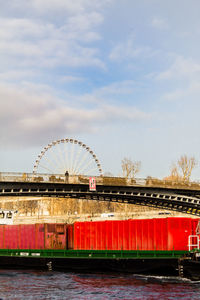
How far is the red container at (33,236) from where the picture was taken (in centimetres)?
4681

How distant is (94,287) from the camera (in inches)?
1448

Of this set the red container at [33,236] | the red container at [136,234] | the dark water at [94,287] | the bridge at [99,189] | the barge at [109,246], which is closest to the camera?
the dark water at [94,287]

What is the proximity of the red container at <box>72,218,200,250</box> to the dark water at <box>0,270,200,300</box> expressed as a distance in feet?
9.30

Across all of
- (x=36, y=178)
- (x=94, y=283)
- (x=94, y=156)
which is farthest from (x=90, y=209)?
(x=94, y=283)

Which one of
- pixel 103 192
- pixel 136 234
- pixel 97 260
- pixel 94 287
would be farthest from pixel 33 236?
pixel 103 192

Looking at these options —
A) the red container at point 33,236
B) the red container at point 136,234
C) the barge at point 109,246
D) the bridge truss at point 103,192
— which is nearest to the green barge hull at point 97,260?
the barge at point 109,246

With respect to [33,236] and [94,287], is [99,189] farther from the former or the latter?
[94,287]

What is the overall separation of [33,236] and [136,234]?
12.0 m

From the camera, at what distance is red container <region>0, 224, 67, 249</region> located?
4681 cm

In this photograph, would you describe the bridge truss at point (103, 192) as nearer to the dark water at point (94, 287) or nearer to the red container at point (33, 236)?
the red container at point (33, 236)

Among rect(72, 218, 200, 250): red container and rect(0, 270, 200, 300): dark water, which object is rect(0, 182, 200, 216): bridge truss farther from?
rect(0, 270, 200, 300): dark water

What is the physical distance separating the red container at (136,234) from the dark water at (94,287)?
2.83m

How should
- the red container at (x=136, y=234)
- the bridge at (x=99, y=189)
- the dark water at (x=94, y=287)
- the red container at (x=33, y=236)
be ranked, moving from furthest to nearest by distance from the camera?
the bridge at (x=99, y=189), the red container at (x=33, y=236), the red container at (x=136, y=234), the dark water at (x=94, y=287)

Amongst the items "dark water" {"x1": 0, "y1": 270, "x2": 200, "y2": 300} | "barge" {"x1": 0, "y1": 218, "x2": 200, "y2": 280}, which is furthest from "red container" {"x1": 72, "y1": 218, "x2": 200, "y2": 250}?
"dark water" {"x1": 0, "y1": 270, "x2": 200, "y2": 300}
